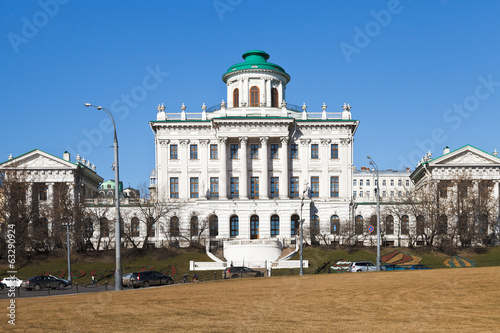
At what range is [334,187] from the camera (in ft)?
275

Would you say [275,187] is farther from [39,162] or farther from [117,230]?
[117,230]

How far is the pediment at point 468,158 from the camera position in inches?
3300

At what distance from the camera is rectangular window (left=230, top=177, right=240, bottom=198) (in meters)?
83.1

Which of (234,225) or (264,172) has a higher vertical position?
(264,172)

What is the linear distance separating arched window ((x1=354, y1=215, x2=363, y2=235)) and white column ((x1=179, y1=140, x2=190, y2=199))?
24643 millimetres

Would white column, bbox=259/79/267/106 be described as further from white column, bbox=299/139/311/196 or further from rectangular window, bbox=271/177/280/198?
rectangular window, bbox=271/177/280/198

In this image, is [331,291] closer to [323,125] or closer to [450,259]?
[450,259]

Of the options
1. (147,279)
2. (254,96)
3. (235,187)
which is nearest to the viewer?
(147,279)

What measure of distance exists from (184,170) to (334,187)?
72.7 ft

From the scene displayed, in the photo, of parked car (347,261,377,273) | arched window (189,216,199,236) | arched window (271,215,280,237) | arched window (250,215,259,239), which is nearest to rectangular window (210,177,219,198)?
arched window (189,216,199,236)

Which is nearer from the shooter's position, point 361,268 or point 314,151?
point 361,268

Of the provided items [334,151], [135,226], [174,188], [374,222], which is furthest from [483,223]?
[135,226]

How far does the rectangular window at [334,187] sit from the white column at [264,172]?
9698mm

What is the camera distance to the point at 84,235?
74.4 metres
